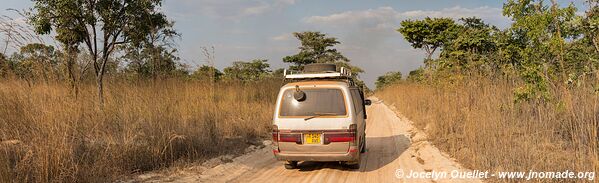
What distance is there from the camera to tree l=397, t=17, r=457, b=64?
30.8m

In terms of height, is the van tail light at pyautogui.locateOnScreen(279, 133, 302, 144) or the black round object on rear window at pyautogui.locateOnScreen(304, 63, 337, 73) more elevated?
the black round object on rear window at pyautogui.locateOnScreen(304, 63, 337, 73)

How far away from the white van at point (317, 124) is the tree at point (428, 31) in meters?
25.6

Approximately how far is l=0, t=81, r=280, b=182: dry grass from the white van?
6.83 feet

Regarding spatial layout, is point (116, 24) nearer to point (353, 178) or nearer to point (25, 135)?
point (25, 135)

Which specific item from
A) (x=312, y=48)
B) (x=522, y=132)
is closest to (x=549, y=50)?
(x=522, y=132)

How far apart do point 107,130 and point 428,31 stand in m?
29.4

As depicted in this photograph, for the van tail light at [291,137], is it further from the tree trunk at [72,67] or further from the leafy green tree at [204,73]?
the leafy green tree at [204,73]

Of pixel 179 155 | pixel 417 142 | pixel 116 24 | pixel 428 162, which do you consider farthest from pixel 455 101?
pixel 116 24

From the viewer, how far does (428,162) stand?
7629 millimetres

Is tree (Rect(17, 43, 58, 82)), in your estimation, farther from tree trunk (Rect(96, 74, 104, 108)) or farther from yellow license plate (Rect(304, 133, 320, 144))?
yellow license plate (Rect(304, 133, 320, 144))

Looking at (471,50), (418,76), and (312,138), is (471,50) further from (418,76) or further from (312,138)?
(312,138)

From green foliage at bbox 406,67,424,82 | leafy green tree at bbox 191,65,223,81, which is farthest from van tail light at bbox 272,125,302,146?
green foliage at bbox 406,67,424,82

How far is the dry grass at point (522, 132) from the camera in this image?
4.79 metres

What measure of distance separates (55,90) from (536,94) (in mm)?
7671
